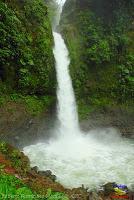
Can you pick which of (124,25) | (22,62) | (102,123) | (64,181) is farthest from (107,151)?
(124,25)

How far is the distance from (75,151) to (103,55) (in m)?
7.85

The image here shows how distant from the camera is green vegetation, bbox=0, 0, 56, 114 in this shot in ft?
64.8

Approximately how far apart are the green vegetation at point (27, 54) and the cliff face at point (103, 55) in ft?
8.43

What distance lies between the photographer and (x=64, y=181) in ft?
51.4

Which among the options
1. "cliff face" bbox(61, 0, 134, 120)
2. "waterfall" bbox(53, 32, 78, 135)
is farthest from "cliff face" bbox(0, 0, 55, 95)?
"cliff face" bbox(61, 0, 134, 120)

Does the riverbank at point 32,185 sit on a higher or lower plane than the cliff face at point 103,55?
lower

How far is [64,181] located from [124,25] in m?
14.3

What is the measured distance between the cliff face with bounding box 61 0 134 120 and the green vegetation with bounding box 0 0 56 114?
2.57 meters

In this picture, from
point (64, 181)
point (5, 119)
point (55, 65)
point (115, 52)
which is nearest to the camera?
point (64, 181)

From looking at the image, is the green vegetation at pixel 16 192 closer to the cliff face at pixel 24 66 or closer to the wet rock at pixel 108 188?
the wet rock at pixel 108 188

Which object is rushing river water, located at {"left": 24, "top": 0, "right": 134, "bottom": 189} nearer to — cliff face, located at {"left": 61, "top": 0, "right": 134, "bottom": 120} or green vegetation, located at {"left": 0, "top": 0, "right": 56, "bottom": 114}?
cliff face, located at {"left": 61, "top": 0, "right": 134, "bottom": 120}

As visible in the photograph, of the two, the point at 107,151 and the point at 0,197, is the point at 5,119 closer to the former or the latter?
the point at 107,151

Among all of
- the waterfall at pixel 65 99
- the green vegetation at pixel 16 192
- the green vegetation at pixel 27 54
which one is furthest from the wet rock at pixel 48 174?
the waterfall at pixel 65 99

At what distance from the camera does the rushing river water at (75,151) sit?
16438 mm
